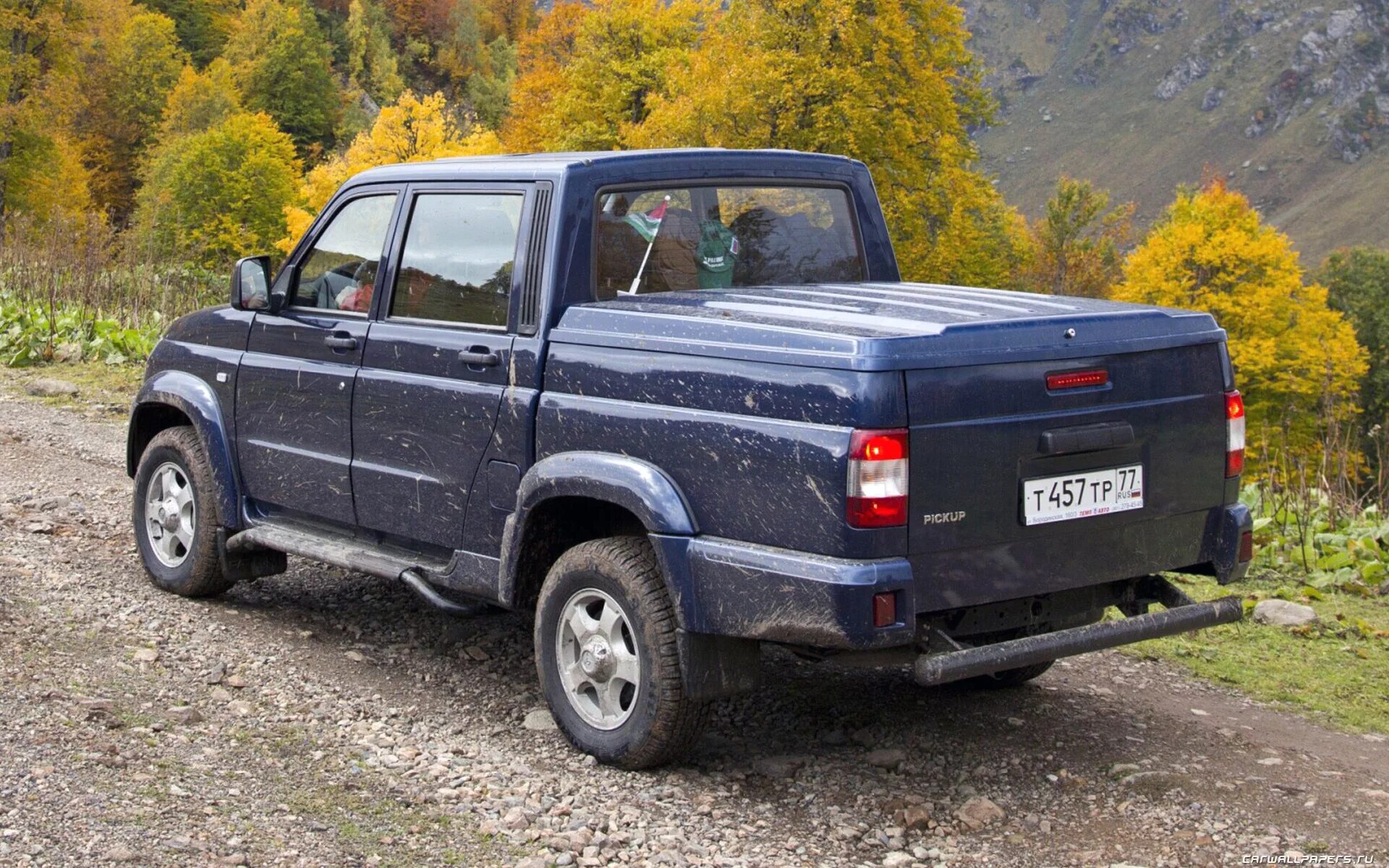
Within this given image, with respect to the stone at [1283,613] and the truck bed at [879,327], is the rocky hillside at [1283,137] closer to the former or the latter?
the stone at [1283,613]

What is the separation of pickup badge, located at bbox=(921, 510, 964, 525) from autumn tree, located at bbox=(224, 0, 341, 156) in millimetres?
97398

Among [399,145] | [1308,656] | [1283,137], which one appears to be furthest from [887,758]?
[1283,137]

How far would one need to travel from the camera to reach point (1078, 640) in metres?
4.16

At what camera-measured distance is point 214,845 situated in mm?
3746

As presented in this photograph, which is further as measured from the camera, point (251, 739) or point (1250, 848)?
point (251, 739)

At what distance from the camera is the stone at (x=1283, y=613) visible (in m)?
6.62

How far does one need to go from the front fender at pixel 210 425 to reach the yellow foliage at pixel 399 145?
123 feet

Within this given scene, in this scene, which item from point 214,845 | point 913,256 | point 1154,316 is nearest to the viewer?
point 214,845

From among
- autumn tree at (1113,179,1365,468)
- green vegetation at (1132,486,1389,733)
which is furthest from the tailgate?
autumn tree at (1113,179,1365,468)

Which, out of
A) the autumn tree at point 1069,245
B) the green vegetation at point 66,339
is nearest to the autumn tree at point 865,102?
the green vegetation at point 66,339

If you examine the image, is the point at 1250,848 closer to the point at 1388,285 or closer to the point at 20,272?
the point at 20,272

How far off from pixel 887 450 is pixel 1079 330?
0.80 meters

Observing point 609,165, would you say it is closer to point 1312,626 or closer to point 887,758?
point 887,758

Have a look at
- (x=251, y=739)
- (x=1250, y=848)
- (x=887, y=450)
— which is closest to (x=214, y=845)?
(x=251, y=739)
